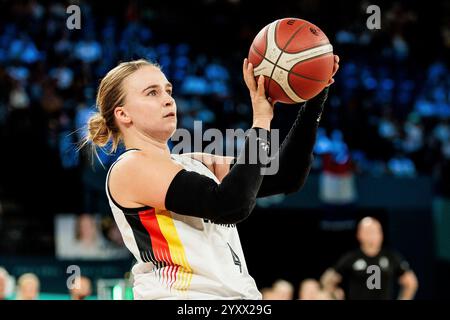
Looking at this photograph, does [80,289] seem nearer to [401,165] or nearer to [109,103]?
[109,103]

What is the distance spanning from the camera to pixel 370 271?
749cm

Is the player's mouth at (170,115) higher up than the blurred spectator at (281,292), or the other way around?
the player's mouth at (170,115)

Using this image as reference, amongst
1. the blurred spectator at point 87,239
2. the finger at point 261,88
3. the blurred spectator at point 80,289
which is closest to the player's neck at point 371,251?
the blurred spectator at point 80,289

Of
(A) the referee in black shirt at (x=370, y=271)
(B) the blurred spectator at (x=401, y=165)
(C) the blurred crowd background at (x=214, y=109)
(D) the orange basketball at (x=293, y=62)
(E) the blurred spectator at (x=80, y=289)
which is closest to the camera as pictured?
(D) the orange basketball at (x=293, y=62)

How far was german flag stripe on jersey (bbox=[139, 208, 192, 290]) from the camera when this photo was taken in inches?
110

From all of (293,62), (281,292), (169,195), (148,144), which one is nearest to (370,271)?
(281,292)

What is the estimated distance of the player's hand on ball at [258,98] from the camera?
293 centimetres

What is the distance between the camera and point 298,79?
317 cm

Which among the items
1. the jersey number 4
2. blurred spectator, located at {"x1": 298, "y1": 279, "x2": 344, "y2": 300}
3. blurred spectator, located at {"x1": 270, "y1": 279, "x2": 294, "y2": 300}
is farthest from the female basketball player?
blurred spectator, located at {"x1": 270, "y1": 279, "x2": 294, "y2": 300}

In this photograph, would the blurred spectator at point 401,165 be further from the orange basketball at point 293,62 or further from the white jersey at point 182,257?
the white jersey at point 182,257

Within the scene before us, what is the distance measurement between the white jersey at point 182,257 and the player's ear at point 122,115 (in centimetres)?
32

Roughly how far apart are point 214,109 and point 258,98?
8.85m

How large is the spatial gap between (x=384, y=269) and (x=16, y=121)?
5519 mm
